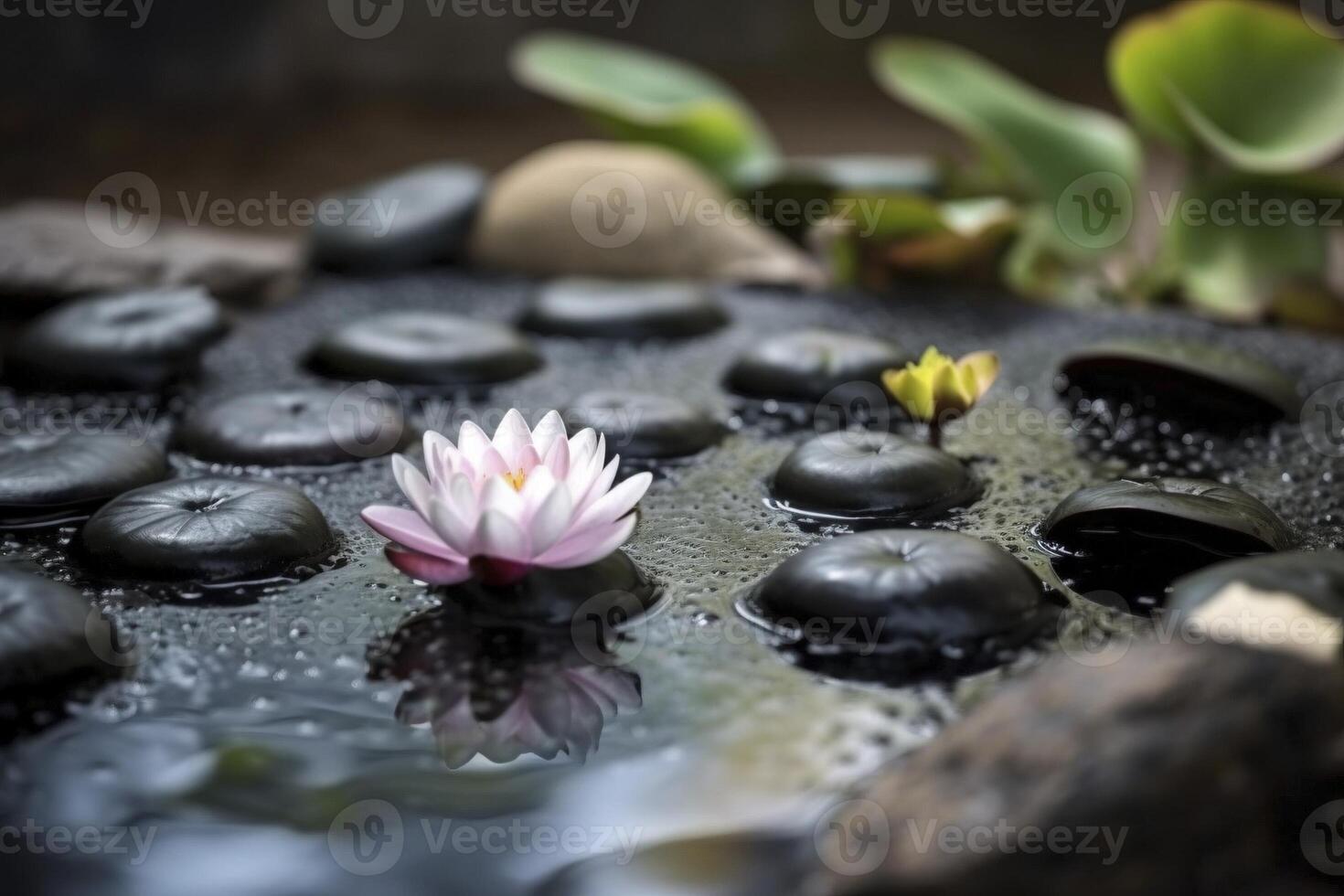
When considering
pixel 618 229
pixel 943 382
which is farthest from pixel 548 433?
pixel 618 229

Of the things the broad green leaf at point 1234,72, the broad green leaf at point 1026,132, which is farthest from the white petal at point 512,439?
the broad green leaf at point 1026,132

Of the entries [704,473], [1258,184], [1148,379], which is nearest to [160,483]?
[704,473]

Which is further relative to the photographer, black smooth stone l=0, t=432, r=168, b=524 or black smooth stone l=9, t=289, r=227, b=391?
black smooth stone l=9, t=289, r=227, b=391

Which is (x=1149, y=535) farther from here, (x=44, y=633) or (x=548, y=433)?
(x=44, y=633)

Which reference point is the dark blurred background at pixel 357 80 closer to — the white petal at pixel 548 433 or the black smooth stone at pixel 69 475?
the black smooth stone at pixel 69 475

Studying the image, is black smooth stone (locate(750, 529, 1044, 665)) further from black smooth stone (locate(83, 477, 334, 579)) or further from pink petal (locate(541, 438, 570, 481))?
black smooth stone (locate(83, 477, 334, 579))

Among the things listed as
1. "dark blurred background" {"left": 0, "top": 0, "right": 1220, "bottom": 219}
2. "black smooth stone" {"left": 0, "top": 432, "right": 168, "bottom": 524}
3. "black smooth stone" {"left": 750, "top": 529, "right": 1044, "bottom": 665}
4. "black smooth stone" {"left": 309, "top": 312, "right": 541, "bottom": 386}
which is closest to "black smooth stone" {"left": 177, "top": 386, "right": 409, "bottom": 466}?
"black smooth stone" {"left": 0, "top": 432, "right": 168, "bottom": 524}
